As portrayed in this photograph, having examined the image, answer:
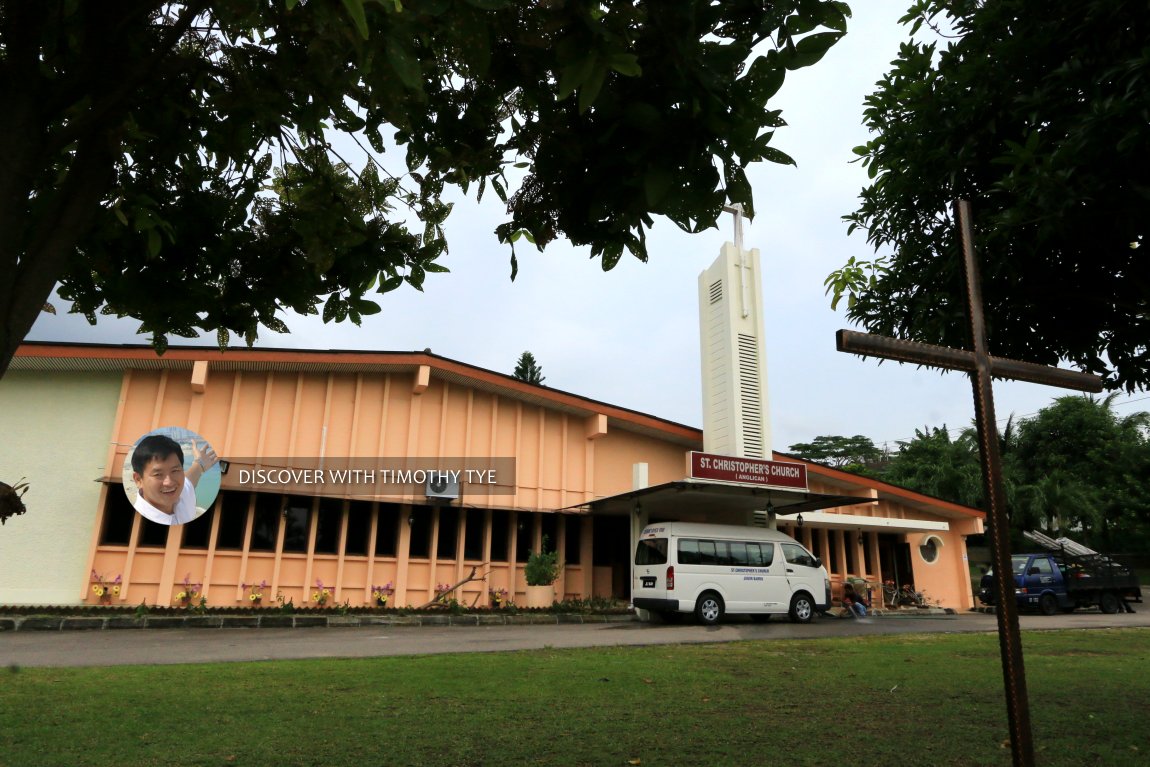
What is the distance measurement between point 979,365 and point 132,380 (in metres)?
17.6

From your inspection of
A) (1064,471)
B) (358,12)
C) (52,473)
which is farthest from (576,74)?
(1064,471)

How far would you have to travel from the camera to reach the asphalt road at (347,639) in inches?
356

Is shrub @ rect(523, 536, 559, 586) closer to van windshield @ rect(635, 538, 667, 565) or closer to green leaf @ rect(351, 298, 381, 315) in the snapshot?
van windshield @ rect(635, 538, 667, 565)

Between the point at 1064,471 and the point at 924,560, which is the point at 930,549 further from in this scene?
the point at 1064,471

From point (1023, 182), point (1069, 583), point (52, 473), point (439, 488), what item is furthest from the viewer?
point (1069, 583)

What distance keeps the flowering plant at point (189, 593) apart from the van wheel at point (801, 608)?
12808mm

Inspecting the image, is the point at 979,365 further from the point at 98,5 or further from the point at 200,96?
the point at 200,96

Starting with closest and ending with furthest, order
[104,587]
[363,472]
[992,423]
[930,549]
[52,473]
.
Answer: [992,423]
[104,587]
[52,473]
[363,472]
[930,549]

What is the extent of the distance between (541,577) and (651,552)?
314cm

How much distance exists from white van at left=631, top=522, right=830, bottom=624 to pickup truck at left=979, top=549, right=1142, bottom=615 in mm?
8876

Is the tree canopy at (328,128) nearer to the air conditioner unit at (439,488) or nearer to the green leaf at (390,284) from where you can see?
the green leaf at (390,284)

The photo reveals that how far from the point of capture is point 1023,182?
479 centimetres

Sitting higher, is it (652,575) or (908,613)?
(652,575)

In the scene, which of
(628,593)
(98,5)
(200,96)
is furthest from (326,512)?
(98,5)
